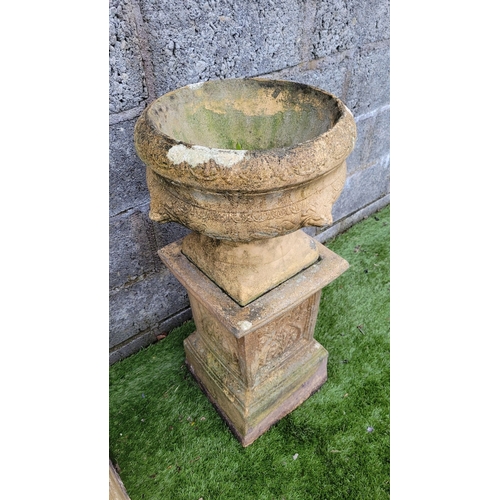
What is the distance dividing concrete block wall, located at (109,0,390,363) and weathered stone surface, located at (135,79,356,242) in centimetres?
25

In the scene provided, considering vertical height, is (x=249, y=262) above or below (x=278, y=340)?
above

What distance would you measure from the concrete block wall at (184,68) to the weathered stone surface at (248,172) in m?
0.25

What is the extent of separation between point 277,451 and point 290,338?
20.7 inches

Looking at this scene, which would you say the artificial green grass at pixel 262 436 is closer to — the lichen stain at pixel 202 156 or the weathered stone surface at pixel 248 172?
the weathered stone surface at pixel 248 172

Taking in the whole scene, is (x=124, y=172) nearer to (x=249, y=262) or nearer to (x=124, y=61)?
(x=124, y=61)

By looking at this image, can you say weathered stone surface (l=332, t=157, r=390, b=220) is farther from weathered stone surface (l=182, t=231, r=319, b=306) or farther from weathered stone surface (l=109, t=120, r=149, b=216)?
weathered stone surface (l=109, t=120, r=149, b=216)

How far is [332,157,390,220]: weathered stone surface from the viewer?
2877mm

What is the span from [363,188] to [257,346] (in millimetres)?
1902

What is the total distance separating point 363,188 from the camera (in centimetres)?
304

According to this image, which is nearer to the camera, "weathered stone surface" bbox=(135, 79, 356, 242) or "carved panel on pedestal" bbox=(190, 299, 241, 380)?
"weathered stone surface" bbox=(135, 79, 356, 242)

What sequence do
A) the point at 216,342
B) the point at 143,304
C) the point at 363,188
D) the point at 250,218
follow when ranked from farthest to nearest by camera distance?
the point at 363,188
the point at 143,304
the point at 216,342
the point at 250,218

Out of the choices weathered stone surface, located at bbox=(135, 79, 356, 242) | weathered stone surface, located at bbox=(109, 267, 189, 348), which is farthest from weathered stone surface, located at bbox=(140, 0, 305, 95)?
weathered stone surface, located at bbox=(109, 267, 189, 348)

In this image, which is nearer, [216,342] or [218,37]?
[218,37]

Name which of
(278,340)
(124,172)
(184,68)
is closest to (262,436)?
(278,340)
